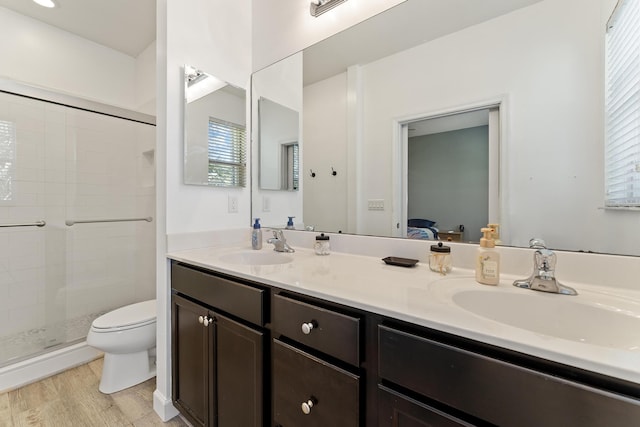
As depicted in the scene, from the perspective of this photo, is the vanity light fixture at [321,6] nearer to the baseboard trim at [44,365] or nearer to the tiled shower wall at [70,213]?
the tiled shower wall at [70,213]

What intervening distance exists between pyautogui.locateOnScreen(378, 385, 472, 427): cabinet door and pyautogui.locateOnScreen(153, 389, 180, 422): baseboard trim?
4.27 ft

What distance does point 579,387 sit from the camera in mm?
437

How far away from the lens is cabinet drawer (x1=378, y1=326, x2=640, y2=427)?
424mm

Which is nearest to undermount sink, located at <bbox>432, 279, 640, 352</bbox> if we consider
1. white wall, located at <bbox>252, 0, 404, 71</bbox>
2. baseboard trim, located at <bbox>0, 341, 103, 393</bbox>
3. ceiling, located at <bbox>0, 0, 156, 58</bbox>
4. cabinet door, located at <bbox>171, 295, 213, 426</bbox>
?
cabinet door, located at <bbox>171, 295, 213, 426</bbox>

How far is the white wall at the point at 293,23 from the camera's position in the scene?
137 centimetres

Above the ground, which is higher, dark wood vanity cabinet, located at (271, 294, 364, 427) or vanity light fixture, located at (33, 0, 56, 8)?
vanity light fixture, located at (33, 0, 56, 8)

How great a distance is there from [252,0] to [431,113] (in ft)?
4.93

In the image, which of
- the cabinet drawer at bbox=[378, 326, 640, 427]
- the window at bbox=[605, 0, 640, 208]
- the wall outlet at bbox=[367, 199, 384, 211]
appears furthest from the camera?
the wall outlet at bbox=[367, 199, 384, 211]

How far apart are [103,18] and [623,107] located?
3.13m

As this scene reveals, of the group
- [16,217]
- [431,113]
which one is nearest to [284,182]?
[431,113]

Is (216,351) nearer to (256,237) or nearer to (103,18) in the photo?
(256,237)

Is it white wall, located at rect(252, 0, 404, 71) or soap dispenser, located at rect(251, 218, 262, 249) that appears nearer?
white wall, located at rect(252, 0, 404, 71)

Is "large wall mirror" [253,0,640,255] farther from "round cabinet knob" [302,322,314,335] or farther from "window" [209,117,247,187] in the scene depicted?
"round cabinet knob" [302,322,314,335]

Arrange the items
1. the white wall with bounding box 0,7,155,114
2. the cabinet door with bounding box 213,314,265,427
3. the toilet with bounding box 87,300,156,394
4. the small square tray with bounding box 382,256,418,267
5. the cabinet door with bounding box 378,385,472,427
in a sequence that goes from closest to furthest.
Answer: the cabinet door with bounding box 378,385,472,427
the cabinet door with bounding box 213,314,265,427
the small square tray with bounding box 382,256,418,267
the toilet with bounding box 87,300,156,394
the white wall with bounding box 0,7,155,114
